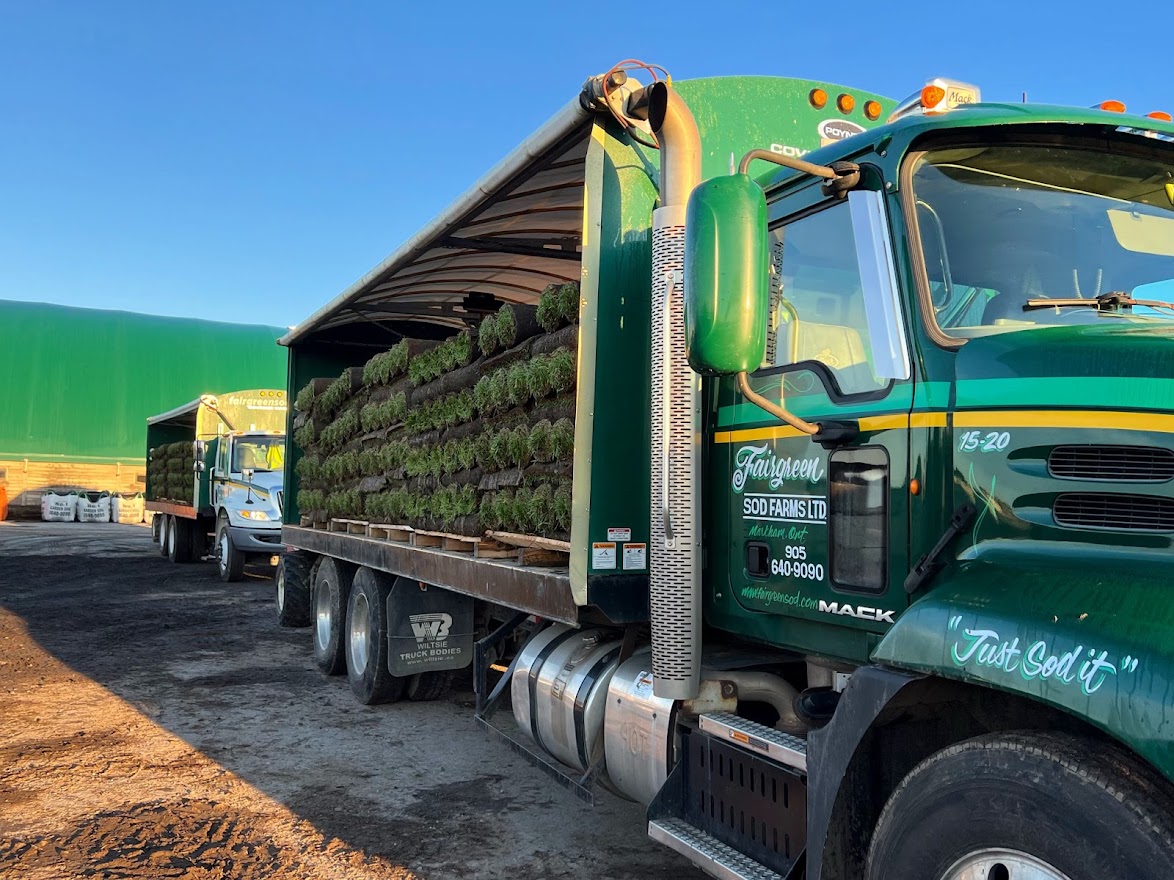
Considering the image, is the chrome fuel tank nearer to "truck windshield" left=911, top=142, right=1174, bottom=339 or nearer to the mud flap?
the mud flap

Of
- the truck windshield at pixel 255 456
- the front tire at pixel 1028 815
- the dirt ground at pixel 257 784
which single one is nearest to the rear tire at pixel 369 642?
the dirt ground at pixel 257 784

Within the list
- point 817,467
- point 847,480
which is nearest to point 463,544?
point 817,467

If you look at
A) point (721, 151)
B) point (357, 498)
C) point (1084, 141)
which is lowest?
point (357, 498)

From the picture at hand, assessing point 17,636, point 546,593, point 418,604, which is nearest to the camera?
point 546,593

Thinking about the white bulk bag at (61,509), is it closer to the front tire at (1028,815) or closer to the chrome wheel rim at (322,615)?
the chrome wheel rim at (322,615)

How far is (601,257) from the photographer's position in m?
4.27

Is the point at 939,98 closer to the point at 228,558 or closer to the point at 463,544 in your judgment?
the point at 463,544

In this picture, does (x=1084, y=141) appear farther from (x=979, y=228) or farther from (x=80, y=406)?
(x=80, y=406)

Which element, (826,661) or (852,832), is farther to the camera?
(826,661)

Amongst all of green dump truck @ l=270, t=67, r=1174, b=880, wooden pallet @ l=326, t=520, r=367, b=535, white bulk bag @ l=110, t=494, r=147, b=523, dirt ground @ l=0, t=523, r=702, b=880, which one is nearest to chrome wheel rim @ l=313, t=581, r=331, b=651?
dirt ground @ l=0, t=523, r=702, b=880

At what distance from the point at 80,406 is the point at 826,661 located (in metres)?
49.2

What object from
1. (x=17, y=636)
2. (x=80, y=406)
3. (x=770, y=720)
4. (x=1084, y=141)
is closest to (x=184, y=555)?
(x=17, y=636)

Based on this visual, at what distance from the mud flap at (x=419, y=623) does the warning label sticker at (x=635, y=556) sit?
10.1 feet

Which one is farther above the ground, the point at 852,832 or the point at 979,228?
the point at 979,228
